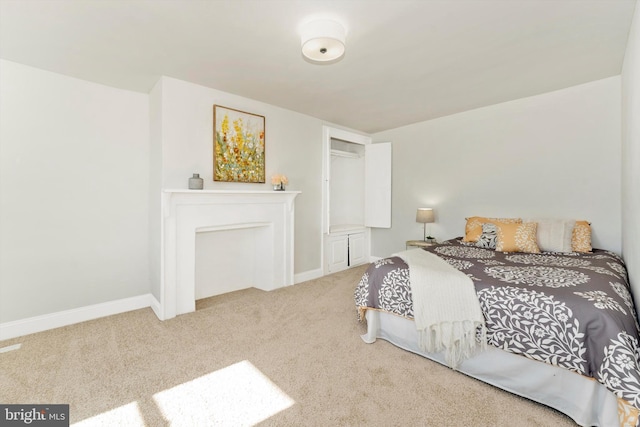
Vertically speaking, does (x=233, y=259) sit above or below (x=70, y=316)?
above

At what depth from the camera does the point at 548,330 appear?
5.09 feet

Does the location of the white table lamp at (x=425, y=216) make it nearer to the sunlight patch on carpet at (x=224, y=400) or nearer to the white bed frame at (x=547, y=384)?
the white bed frame at (x=547, y=384)

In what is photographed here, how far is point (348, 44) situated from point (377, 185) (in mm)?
2977

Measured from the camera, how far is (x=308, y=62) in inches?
101

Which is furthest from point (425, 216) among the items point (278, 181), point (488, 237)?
point (278, 181)

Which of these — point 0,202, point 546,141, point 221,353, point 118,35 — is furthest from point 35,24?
point 546,141

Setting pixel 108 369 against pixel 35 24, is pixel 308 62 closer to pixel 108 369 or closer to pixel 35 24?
pixel 35 24

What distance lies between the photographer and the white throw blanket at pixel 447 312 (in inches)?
71.6

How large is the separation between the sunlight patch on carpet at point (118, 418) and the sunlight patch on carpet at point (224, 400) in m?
0.11

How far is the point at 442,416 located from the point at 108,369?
223 centimetres

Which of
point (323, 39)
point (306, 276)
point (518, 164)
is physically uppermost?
point (323, 39)

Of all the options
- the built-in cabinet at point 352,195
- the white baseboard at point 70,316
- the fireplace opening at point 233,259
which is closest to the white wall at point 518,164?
the built-in cabinet at point 352,195

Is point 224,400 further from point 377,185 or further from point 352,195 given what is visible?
point 352,195

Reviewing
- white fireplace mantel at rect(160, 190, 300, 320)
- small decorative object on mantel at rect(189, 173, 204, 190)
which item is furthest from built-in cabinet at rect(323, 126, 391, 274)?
small decorative object on mantel at rect(189, 173, 204, 190)
